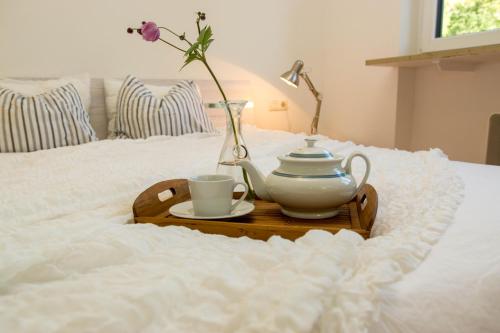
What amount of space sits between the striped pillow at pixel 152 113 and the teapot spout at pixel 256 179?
53.9 inches

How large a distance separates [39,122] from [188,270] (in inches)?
61.1

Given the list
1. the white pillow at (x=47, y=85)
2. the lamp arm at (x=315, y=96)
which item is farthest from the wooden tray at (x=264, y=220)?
the lamp arm at (x=315, y=96)

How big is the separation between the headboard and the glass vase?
1.56m

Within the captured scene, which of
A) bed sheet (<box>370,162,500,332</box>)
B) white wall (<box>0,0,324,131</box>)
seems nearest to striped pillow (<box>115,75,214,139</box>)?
white wall (<box>0,0,324,131</box>)

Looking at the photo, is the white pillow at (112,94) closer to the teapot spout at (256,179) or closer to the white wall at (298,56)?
the white wall at (298,56)

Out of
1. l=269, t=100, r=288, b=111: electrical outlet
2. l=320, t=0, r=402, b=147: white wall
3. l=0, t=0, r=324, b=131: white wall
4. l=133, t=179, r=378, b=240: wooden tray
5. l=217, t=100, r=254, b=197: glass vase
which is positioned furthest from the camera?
l=269, t=100, r=288, b=111: electrical outlet

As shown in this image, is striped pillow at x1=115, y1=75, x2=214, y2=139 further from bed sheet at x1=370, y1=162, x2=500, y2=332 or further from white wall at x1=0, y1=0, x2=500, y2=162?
bed sheet at x1=370, y1=162, x2=500, y2=332

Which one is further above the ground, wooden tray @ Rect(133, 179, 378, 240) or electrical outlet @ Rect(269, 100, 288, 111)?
electrical outlet @ Rect(269, 100, 288, 111)

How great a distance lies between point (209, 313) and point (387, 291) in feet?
0.69

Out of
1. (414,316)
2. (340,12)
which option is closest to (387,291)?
(414,316)

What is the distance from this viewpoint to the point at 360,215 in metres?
0.81

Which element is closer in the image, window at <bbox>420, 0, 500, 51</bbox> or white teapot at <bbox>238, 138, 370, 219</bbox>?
white teapot at <bbox>238, 138, 370, 219</bbox>

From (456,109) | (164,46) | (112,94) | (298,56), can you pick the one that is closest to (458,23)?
(456,109)

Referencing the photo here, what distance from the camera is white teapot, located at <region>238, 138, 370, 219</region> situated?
77 cm
